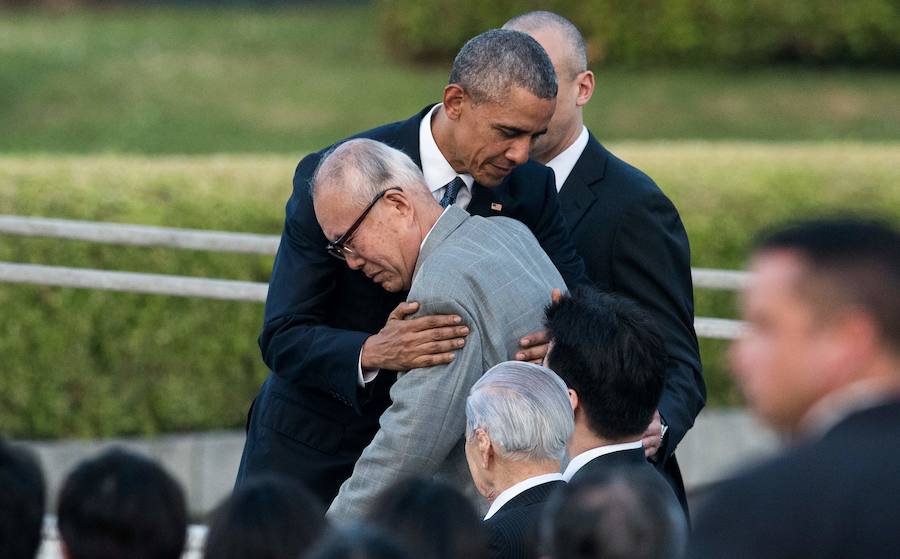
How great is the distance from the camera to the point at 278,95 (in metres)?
13.1

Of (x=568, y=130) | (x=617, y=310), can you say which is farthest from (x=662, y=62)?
(x=617, y=310)

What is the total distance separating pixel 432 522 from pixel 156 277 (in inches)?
138

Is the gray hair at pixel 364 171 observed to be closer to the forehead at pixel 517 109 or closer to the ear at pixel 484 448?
the forehead at pixel 517 109

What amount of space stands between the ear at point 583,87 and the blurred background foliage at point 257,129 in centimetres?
326

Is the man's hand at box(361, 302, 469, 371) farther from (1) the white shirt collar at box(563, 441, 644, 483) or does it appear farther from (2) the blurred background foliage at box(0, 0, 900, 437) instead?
(2) the blurred background foliage at box(0, 0, 900, 437)

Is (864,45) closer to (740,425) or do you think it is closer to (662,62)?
(662,62)

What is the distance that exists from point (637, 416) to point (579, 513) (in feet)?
3.26

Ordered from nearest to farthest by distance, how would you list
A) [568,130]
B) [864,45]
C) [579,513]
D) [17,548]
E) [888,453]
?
[888,453] < [579,513] < [17,548] < [568,130] < [864,45]

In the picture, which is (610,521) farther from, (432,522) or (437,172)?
(437,172)

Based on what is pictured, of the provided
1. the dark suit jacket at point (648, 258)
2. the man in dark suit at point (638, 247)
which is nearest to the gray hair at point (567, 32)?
the man in dark suit at point (638, 247)

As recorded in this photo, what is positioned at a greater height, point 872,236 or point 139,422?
point 872,236

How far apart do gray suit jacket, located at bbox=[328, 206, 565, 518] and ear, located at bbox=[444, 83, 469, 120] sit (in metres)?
0.28

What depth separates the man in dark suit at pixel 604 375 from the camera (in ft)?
9.81

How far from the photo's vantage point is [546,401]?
2.83m
